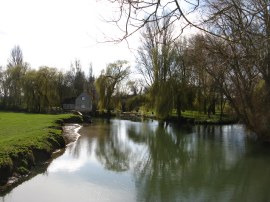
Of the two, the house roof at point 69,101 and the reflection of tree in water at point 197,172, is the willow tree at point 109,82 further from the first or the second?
the reflection of tree in water at point 197,172

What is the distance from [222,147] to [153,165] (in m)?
6.36

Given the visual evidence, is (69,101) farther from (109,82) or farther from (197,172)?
(197,172)

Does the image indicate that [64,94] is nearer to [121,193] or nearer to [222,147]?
[222,147]

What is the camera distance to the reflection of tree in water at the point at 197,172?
10750mm

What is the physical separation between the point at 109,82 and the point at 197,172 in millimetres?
35602

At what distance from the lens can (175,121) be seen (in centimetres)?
3747

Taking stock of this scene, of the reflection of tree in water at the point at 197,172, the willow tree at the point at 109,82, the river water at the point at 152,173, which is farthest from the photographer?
the willow tree at the point at 109,82

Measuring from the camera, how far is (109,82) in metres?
48.7

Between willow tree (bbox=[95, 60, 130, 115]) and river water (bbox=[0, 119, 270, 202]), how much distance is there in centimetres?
2652

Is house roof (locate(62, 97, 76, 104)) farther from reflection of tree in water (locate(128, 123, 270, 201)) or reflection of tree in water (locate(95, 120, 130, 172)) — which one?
reflection of tree in water (locate(128, 123, 270, 201))

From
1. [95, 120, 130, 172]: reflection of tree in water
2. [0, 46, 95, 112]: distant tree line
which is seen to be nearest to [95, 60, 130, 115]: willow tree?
[0, 46, 95, 112]: distant tree line

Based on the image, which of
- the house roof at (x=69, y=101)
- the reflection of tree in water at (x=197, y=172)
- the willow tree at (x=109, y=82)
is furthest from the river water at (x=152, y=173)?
the house roof at (x=69, y=101)

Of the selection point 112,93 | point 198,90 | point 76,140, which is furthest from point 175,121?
point 76,140

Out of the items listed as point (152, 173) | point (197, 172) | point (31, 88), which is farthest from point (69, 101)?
point (197, 172)
